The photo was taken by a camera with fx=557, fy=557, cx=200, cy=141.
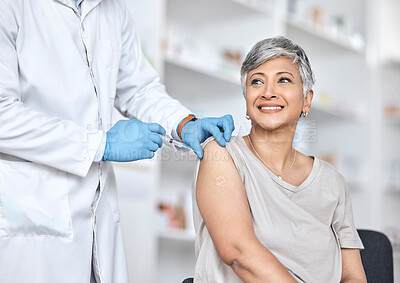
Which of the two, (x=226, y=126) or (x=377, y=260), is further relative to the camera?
(x=377, y=260)

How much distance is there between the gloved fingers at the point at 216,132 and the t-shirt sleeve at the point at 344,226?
36 cm

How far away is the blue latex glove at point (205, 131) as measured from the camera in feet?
4.63

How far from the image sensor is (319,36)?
368 centimetres

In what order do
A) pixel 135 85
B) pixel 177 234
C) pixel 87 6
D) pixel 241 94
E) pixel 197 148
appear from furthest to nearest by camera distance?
pixel 241 94, pixel 177 234, pixel 135 85, pixel 87 6, pixel 197 148

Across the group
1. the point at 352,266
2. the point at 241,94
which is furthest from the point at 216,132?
the point at 241,94

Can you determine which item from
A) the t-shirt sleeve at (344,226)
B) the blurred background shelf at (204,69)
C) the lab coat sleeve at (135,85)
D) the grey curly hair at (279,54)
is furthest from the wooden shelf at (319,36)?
the t-shirt sleeve at (344,226)

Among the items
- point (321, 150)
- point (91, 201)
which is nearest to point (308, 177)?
point (91, 201)

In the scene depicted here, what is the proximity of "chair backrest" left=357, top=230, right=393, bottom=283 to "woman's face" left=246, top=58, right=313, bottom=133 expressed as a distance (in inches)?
17.4

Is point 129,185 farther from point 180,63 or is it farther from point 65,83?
point 65,83

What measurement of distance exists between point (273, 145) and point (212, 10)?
73.3 inches

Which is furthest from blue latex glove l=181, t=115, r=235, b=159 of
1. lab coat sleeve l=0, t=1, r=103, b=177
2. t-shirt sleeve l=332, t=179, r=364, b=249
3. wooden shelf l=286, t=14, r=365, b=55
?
wooden shelf l=286, t=14, r=365, b=55

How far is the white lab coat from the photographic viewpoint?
1.33 m

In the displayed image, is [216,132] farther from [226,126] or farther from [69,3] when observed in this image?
[69,3]

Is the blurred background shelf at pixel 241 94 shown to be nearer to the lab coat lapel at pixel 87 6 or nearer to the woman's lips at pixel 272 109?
the woman's lips at pixel 272 109
